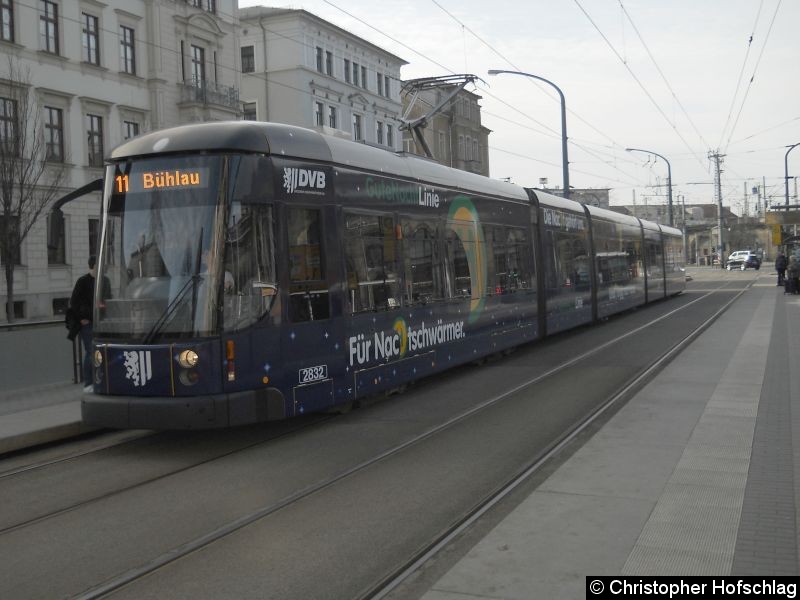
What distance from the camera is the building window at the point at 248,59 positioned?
51069mm

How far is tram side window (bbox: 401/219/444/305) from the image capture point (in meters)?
11.6

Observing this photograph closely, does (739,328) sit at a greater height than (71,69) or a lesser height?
lesser

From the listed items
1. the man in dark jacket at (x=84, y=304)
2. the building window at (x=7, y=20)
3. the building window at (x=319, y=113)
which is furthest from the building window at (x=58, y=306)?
the man in dark jacket at (x=84, y=304)

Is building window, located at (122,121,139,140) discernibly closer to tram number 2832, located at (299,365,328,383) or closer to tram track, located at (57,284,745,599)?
tram track, located at (57,284,745,599)

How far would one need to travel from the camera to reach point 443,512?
6.38 metres

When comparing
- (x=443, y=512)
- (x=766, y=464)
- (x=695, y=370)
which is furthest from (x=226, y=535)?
(x=695, y=370)

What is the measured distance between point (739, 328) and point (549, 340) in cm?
450

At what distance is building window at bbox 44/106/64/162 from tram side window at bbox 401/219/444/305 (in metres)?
23.4

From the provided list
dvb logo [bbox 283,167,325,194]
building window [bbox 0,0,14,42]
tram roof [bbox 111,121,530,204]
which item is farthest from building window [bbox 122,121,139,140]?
dvb logo [bbox 283,167,325,194]

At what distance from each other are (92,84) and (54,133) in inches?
106

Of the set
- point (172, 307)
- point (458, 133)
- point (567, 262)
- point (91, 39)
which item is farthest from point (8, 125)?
point (458, 133)

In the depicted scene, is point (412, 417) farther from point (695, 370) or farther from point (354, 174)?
point (695, 370)

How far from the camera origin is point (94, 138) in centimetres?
3422

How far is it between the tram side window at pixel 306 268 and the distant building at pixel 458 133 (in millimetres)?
52137
